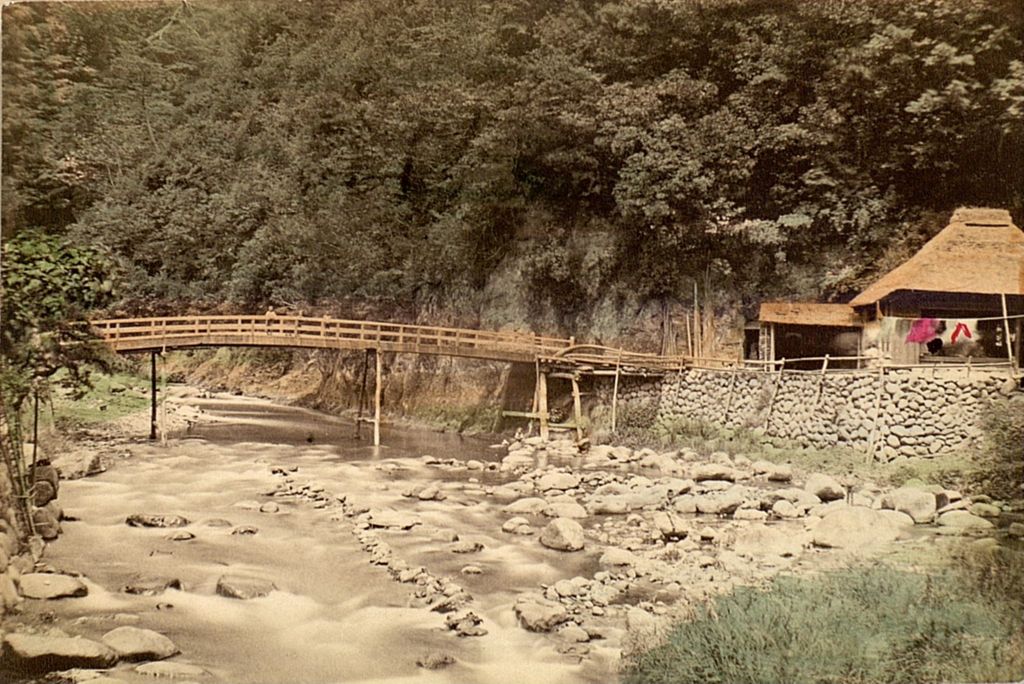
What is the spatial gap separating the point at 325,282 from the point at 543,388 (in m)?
0.98

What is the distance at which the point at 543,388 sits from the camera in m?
3.34

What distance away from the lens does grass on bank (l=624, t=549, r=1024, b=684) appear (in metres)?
3.08

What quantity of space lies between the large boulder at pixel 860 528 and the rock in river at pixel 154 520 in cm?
248

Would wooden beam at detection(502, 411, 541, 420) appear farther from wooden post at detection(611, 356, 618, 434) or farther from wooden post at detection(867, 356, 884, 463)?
wooden post at detection(867, 356, 884, 463)

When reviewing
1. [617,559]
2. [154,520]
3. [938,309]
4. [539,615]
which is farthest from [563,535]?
[938,309]

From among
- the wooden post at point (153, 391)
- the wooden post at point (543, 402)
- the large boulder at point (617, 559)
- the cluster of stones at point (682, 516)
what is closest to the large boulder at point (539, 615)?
the cluster of stones at point (682, 516)

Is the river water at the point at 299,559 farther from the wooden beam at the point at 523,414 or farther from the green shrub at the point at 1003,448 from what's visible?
the green shrub at the point at 1003,448

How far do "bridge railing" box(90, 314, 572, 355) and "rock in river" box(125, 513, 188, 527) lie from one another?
0.67 meters

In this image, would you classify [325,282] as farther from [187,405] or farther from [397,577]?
[397,577]

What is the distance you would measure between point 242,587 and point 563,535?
1236 mm

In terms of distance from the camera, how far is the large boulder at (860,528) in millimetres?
3201

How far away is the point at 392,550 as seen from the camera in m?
3.21

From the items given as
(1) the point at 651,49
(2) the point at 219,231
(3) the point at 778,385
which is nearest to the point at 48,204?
(2) the point at 219,231

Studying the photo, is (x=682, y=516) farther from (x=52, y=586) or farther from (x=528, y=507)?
(x=52, y=586)
